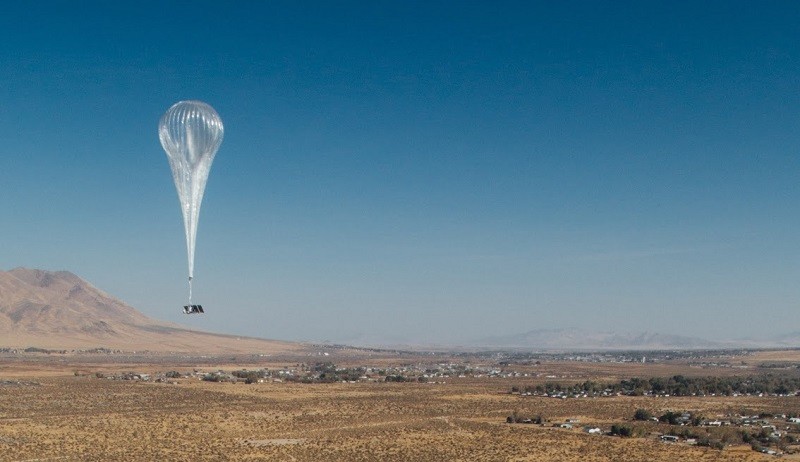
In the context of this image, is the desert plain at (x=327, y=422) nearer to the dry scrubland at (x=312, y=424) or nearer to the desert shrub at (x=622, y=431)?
the dry scrubland at (x=312, y=424)

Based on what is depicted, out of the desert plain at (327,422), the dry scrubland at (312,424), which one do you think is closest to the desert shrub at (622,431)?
the desert plain at (327,422)

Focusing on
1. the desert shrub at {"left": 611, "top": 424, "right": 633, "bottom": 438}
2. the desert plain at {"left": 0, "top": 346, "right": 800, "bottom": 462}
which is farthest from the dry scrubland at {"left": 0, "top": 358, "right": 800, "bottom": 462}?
the desert shrub at {"left": 611, "top": 424, "right": 633, "bottom": 438}

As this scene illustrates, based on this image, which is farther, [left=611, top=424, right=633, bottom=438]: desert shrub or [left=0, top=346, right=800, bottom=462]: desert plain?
[left=611, top=424, right=633, bottom=438]: desert shrub

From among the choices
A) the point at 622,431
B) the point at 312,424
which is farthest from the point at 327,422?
the point at 622,431

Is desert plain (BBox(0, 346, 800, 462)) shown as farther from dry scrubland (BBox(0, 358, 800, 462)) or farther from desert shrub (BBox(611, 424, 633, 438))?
desert shrub (BBox(611, 424, 633, 438))

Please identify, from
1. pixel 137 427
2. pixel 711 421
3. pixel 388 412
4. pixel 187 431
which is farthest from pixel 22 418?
pixel 711 421

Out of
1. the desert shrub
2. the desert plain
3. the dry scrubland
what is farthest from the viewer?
the desert shrub

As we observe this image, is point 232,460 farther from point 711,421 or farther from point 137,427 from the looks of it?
point 711,421
